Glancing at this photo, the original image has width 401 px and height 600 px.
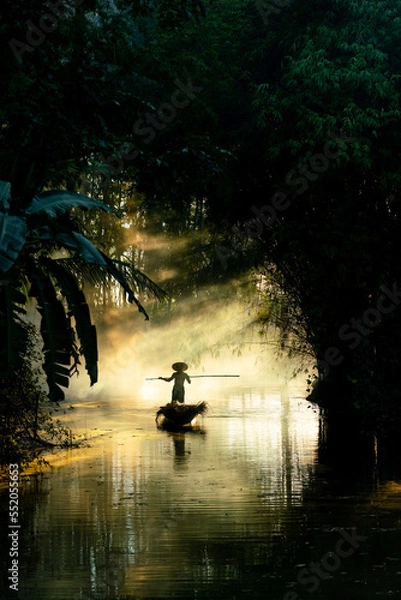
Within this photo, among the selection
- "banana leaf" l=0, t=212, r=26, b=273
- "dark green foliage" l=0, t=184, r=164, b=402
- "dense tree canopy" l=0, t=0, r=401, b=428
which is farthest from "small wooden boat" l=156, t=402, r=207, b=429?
"banana leaf" l=0, t=212, r=26, b=273

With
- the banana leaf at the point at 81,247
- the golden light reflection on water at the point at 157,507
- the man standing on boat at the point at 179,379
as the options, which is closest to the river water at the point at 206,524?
the golden light reflection on water at the point at 157,507

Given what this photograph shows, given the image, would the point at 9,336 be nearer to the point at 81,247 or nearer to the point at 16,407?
the point at 81,247

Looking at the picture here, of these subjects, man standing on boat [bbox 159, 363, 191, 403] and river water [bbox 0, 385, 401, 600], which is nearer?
river water [bbox 0, 385, 401, 600]

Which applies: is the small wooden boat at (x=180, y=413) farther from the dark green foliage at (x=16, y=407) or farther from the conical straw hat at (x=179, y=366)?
the dark green foliage at (x=16, y=407)

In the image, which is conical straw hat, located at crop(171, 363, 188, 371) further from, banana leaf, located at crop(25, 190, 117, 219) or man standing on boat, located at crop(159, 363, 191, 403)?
banana leaf, located at crop(25, 190, 117, 219)

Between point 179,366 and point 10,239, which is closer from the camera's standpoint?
point 10,239

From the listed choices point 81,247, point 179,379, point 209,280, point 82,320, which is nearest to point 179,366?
point 179,379

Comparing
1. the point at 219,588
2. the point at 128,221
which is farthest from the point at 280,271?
the point at 219,588

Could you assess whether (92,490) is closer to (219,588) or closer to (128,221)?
(219,588)

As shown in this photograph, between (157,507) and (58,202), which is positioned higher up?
(58,202)

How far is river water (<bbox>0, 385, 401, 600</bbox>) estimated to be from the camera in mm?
Answer: 7445

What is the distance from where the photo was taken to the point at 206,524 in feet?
32.5

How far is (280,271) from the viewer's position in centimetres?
2453

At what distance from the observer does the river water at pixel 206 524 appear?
293 inches
